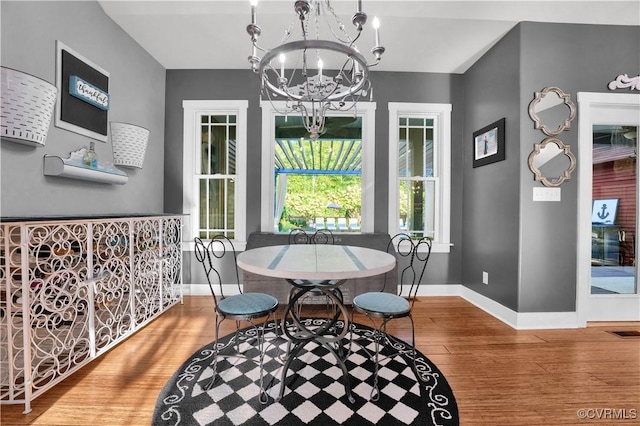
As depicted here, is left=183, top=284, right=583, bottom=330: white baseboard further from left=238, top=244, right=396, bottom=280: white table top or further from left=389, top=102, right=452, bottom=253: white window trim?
left=238, top=244, right=396, bottom=280: white table top

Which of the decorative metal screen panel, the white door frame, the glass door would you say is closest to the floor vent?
the white door frame

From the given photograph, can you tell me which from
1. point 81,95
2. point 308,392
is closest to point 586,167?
point 308,392

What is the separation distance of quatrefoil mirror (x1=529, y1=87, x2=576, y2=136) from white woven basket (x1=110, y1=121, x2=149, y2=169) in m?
3.91

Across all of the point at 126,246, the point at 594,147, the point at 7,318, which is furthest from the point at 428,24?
the point at 7,318

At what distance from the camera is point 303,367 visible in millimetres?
1845

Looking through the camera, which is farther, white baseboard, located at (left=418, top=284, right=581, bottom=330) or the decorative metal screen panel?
white baseboard, located at (left=418, top=284, right=581, bottom=330)

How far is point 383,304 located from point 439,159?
2.52m

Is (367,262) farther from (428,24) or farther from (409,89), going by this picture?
(409,89)

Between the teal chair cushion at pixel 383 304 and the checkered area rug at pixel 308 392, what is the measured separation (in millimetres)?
467

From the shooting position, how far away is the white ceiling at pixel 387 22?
2326mm

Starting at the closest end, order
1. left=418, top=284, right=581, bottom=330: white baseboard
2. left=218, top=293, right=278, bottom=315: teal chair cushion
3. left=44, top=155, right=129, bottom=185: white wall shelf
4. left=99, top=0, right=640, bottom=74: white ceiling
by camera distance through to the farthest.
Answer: left=218, top=293, right=278, bottom=315: teal chair cushion < left=44, top=155, right=129, bottom=185: white wall shelf < left=99, top=0, right=640, bottom=74: white ceiling < left=418, top=284, right=581, bottom=330: white baseboard

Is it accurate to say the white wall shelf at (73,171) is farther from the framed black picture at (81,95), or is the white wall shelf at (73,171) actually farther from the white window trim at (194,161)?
the white window trim at (194,161)

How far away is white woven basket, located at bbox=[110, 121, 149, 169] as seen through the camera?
2551mm

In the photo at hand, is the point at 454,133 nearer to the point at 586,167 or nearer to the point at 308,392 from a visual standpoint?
the point at 586,167
